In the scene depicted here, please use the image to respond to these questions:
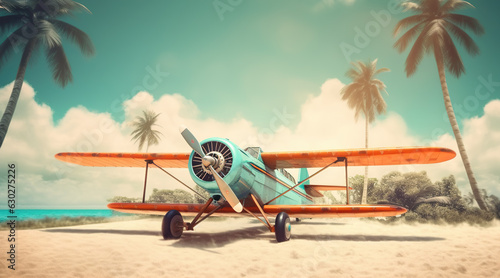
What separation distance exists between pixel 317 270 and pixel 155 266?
2.71 meters

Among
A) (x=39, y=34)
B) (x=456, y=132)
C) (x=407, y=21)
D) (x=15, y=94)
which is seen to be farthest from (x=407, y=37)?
(x=15, y=94)

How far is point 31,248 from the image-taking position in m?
5.16

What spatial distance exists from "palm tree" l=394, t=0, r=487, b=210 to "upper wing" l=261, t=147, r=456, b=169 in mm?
12557

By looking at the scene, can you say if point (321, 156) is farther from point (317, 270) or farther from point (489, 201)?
point (489, 201)

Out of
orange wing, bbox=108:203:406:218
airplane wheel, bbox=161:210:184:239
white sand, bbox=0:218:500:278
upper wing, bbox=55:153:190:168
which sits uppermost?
upper wing, bbox=55:153:190:168

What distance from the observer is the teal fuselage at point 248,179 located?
6750 millimetres

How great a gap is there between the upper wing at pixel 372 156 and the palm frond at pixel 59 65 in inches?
728

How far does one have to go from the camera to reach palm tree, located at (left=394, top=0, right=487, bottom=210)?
739 inches

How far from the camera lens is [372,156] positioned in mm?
8523

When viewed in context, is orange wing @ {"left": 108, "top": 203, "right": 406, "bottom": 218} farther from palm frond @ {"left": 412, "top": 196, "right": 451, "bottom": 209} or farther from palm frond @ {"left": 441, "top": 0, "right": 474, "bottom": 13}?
palm frond @ {"left": 441, "top": 0, "right": 474, "bottom": 13}

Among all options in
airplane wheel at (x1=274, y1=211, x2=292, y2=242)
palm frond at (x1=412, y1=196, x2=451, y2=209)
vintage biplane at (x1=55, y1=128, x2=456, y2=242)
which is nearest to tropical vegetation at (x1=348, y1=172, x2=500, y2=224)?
palm frond at (x1=412, y1=196, x2=451, y2=209)

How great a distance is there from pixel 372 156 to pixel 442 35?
659 inches

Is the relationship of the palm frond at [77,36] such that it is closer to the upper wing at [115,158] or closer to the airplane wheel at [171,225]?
the upper wing at [115,158]

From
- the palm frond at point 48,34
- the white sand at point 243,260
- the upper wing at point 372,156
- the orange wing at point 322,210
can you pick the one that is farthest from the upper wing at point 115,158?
A: the palm frond at point 48,34
